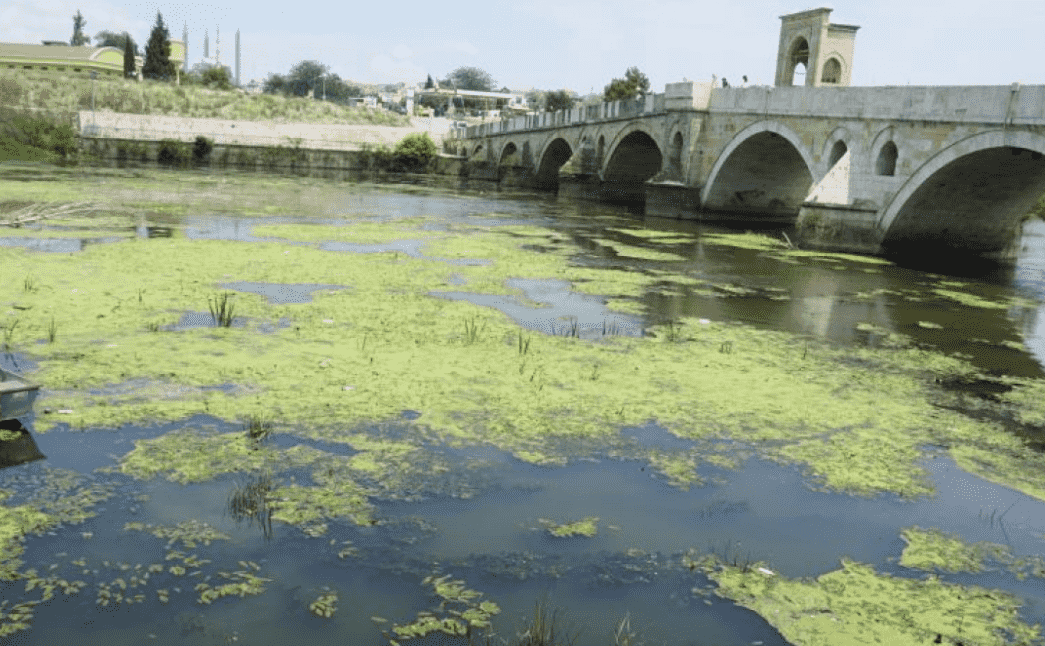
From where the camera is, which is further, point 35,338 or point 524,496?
point 35,338

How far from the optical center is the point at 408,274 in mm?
15719

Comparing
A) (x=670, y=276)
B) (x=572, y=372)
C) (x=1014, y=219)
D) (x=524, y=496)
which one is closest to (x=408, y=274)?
(x=670, y=276)

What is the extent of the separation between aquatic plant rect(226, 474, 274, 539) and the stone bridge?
16.4 m

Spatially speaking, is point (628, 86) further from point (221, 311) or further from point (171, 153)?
point (221, 311)

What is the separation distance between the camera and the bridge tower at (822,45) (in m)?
33.8

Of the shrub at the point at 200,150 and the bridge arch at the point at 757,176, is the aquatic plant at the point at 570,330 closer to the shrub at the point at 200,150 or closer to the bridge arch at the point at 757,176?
the bridge arch at the point at 757,176

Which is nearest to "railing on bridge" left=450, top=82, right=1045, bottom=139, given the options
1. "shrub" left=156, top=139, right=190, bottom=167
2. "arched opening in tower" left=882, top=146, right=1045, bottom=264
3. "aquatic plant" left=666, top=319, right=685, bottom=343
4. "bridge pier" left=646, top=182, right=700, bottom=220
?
"arched opening in tower" left=882, top=146, right=1045, bottom=264

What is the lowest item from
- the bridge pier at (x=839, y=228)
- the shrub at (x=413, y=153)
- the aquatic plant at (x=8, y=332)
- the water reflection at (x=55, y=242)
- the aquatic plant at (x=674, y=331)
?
the aquatic plant at (x=8, y=332)

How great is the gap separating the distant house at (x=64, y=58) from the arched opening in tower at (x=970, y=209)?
7973 cm

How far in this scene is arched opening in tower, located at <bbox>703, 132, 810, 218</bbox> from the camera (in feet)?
101

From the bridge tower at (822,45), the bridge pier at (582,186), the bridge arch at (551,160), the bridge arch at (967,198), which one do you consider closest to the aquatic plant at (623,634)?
the bridge arch at (967,198)

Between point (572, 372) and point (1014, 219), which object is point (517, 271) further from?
point (1014, 219)

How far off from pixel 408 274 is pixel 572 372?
21.4 ft

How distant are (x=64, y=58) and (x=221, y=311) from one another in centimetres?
8919
